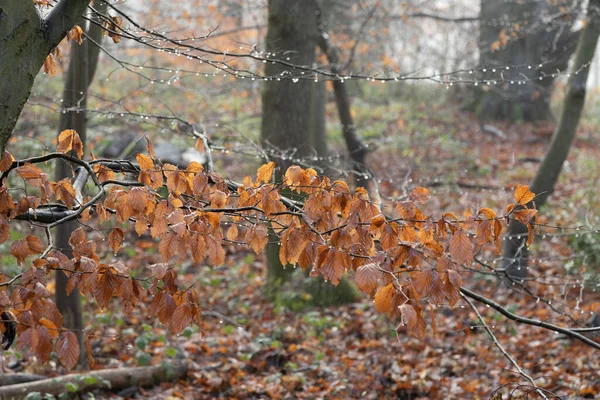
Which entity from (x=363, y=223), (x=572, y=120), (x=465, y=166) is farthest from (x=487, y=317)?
(x=465, y=166)

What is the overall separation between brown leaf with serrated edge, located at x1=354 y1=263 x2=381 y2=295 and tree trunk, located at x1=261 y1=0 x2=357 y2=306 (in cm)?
545

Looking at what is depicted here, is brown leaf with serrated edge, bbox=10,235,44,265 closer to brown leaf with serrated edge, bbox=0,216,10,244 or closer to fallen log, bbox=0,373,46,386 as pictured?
brown leaf with serrated edge, bbox=0,216,10,244

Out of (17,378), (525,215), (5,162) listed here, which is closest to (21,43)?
(5,162)

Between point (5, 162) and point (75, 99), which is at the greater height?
point (75, 99)

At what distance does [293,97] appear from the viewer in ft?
28.7

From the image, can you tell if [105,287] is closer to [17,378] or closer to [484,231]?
[484,231]

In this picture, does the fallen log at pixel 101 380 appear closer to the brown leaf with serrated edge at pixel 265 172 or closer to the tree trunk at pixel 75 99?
the tree trunk at pixel 75 99

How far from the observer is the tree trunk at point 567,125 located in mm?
8172

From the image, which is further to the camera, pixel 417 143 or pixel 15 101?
pixel 417 143

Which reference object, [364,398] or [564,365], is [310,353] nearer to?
[364,398]

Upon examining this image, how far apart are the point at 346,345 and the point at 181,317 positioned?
17.0ft

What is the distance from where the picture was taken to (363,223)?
125 inches

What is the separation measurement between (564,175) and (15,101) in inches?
528

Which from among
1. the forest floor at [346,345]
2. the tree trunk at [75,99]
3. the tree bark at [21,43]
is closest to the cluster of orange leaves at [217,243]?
the tree bark at [21,43]
